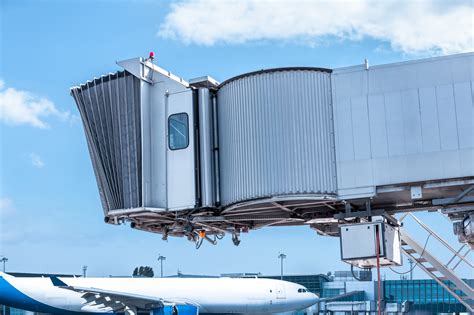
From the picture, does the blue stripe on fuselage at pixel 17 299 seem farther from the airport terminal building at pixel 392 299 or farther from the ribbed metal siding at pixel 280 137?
the ribbed metal siding at pixel 280 137

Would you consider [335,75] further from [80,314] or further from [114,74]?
[80,314]

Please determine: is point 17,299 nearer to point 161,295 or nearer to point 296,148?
point 161,295

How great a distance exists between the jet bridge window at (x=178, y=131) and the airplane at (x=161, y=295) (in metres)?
37.6

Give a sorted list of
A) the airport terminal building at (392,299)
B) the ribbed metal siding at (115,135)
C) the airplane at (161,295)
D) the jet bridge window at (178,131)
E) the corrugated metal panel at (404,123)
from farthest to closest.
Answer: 1. the airport terminal building at (392,299)
2. the airplane at (161,295)
3. the ribbed metal siding at (115,135)
4. the jet bridge window at (178,131)
5. the corrugated metal panel at (404,123)

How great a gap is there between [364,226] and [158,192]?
15.4 ft

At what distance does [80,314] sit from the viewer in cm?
5722

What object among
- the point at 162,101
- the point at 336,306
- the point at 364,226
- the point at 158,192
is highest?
the point at 162,101

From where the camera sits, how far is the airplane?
55.5 meters

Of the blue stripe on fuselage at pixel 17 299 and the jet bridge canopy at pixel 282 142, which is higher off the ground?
the jet bridge canopy at pixel 282 142

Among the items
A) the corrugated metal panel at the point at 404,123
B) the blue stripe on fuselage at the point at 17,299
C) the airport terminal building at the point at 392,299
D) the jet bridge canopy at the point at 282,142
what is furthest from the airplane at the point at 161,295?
the corrugated metal panel at the point at 404,123

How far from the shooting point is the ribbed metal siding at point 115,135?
1527 centimetres

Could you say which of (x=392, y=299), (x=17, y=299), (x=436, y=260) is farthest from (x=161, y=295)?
(x=392, y=299)

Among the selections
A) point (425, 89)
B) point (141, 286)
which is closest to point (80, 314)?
point (141, 286)

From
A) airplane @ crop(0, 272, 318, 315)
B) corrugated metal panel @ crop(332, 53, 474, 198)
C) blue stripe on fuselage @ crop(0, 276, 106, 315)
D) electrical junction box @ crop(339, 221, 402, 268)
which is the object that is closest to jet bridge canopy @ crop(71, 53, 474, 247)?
corrugated metal panel @ crop(332, 53, 474, 198)
